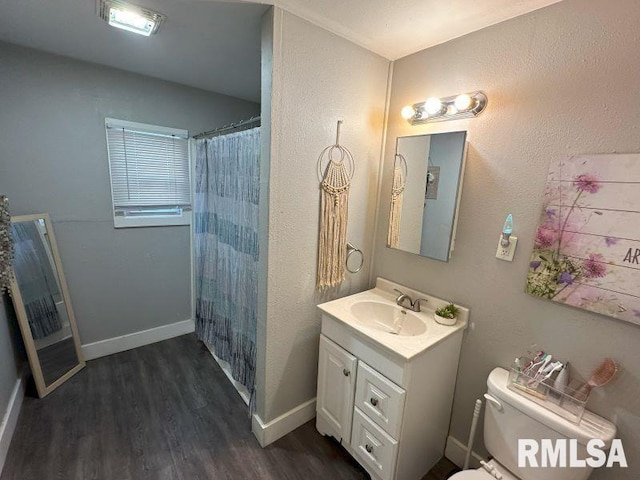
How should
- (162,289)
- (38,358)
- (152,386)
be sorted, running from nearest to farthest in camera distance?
(38,358)
(152,386)
(162,289)

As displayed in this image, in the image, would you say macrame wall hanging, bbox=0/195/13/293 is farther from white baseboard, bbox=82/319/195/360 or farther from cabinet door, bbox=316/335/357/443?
cabinet door, bbox=316/335/357/443

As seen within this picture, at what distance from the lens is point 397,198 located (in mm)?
1812

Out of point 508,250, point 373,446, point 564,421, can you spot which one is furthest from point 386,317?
point 564,421

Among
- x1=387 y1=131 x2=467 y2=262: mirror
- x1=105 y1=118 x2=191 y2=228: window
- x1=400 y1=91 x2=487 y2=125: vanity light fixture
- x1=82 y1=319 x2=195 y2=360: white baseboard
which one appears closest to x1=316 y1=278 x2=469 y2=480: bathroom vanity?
x1=387 y1=131 x2=467 y2=262: mirror

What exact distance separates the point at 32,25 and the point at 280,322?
6.99 feet

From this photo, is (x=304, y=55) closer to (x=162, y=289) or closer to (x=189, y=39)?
(x=189, y=39)

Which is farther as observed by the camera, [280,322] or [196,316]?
[196,316]

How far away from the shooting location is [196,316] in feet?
8.86

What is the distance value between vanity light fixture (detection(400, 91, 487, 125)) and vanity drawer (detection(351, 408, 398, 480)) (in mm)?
1656

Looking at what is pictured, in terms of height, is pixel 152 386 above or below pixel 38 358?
below

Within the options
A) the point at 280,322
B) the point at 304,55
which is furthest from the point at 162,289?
the point at 304,55

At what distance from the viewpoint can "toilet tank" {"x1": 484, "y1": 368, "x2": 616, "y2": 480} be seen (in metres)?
1.06

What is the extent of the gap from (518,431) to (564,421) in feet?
0.62

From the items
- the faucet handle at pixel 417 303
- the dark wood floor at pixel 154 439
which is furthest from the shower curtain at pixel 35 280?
the faucet handle at pixel 417 303
